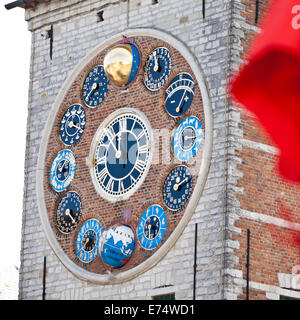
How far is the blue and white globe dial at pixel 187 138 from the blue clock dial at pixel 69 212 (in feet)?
A: 6.86

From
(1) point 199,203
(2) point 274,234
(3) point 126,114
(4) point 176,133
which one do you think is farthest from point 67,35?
(2) point 274,234

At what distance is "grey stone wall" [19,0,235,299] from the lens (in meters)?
13.0

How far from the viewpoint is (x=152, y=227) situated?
44.9ft

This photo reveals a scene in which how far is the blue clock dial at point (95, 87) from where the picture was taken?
15.1m

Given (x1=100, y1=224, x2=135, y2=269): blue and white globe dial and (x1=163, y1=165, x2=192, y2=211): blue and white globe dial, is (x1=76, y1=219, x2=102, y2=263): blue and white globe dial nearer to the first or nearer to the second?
(x1=100, y1=224, x2=135, y2=269): blue and white globe dial

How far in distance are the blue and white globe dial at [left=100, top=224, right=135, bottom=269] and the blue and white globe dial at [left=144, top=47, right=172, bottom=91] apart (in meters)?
2.26

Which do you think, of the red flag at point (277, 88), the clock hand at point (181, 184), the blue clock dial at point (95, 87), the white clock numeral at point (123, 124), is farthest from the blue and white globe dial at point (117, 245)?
the red flag at point (277, 88)

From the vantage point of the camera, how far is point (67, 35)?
52.6 ft

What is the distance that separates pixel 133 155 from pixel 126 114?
0.74 m

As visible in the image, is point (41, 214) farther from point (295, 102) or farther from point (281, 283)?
point (295, 102)

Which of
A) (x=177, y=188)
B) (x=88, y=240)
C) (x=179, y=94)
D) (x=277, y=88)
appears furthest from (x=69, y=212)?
(x=277, y=88)

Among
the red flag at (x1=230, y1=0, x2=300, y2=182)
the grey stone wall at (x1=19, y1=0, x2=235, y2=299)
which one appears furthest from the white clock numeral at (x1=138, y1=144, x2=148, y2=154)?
the red flag at (x1=230, y1=0, x2=300, y2=182)

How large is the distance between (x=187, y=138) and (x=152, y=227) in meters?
1.42

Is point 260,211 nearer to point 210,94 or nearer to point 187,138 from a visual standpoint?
point 187,138
